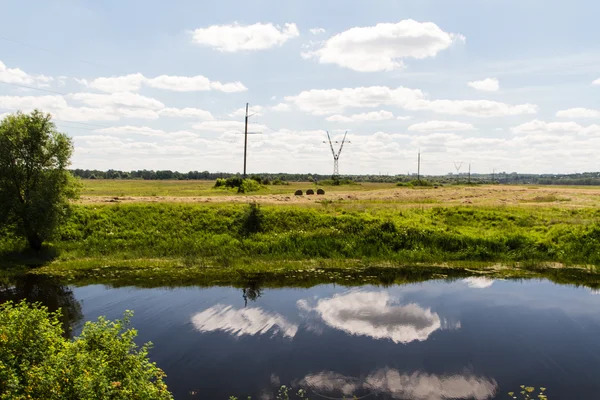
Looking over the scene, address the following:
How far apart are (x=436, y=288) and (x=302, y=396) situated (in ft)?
53.2

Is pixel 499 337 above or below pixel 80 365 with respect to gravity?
below

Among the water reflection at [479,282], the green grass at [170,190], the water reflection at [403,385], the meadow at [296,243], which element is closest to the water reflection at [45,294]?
the meadow at [296,243]

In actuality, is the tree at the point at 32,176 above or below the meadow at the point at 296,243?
above

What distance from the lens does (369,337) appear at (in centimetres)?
1900

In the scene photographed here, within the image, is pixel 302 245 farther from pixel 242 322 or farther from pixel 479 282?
pixel 242 322

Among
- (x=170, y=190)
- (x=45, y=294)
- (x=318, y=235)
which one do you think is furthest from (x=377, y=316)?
(x=170, y=190)

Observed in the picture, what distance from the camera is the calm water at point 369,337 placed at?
584 inches

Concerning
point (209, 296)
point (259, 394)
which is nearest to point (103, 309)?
point (209, 296)

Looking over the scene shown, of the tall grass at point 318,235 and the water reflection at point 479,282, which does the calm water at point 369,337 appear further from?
the tall grass at point 318,235

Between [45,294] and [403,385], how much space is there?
21181mm

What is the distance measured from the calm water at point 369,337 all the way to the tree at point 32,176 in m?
8.49

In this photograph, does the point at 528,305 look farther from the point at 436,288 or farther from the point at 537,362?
the point at 537,362

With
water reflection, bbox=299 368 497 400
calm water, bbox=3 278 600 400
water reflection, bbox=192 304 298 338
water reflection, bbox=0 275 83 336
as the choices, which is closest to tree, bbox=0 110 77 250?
water reflection, bbox=0 275 83 336

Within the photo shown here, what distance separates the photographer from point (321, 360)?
1655 centimetres
